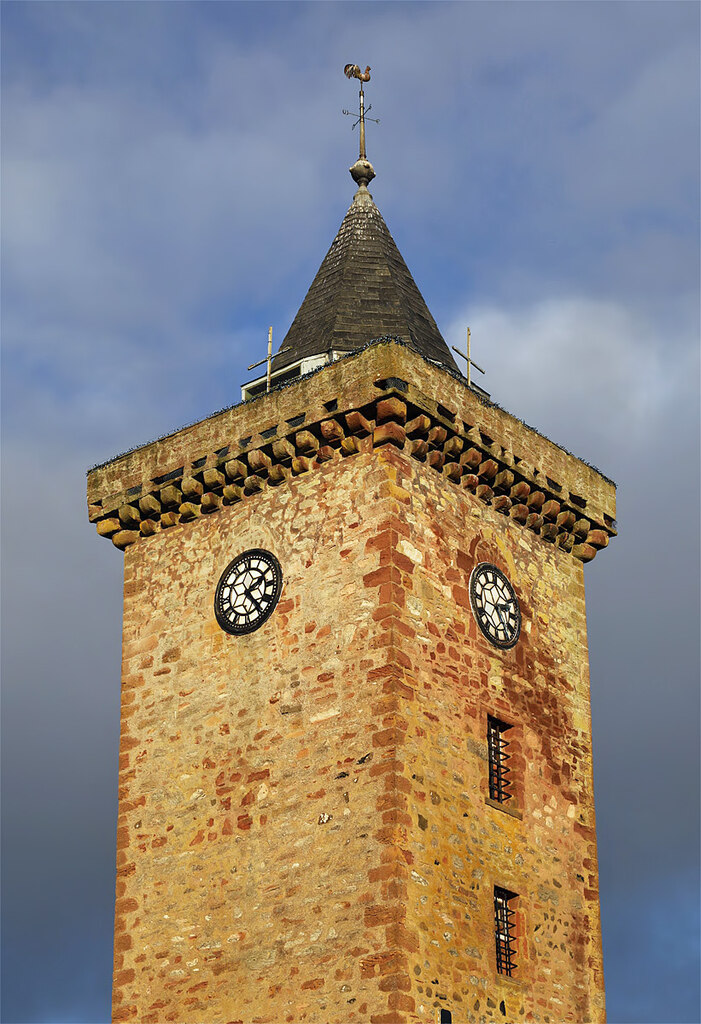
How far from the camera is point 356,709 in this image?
25.8 m

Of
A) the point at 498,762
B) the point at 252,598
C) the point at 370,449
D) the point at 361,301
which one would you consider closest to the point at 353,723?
the point at 498,762

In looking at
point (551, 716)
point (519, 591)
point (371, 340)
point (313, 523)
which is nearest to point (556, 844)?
point (551, 716)

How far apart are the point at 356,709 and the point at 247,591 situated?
10.7ft

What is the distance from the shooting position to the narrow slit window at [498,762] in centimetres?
2723

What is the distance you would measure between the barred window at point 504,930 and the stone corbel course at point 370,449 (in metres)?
6.08

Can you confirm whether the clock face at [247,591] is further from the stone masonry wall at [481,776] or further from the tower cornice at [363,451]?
the stone masonry wall at [481,776]

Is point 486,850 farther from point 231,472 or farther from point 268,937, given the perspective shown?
point 231,472

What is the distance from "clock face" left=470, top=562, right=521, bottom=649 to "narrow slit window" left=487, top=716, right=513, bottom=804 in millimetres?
1250

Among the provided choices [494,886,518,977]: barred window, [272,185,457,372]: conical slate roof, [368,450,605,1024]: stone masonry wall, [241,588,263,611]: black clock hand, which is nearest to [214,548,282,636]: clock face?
[241,588,263,611]: black clock hand

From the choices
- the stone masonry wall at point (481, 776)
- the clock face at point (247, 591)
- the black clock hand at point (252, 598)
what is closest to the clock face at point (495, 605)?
the stone masonry wall at point (481, 776)

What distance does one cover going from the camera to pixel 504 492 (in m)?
29.2

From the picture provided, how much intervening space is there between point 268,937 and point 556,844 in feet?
16.1

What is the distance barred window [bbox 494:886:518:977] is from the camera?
1032 inches

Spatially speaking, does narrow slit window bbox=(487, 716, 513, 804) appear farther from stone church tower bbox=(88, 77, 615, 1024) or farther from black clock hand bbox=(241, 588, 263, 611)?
black clock hand bbox=(241, 588, 263, 611)
